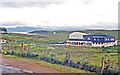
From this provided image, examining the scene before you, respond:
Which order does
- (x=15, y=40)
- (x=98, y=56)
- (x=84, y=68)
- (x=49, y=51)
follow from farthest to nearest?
(x=15, y=40) → (x=49, y=51) → (x=98, y=56) → (x=84, y=68)

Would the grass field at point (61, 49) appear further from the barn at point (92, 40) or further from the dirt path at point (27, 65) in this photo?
the dirt path at point (27, 65)

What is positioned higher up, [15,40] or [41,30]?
[41,30]

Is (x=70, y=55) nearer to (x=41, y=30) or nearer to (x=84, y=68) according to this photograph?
(x=84, y=68)

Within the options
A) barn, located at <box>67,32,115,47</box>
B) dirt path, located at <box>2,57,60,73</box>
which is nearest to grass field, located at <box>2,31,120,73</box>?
barn, located at <box>67,32,115,47</box>

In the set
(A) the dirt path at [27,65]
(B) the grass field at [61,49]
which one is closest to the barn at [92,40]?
(B) the grass field at [61,49]

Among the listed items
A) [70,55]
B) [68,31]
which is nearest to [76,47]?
[70,55]

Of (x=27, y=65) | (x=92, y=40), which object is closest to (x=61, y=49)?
(x=92, y=40)

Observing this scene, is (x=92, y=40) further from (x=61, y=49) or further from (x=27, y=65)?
(x=27, y=65)
